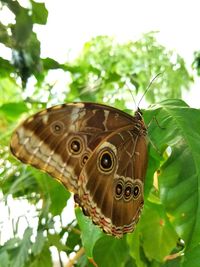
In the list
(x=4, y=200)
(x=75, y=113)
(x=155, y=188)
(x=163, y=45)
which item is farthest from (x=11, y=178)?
(x=163, y=45)

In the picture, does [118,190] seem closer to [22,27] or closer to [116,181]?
[116,181]

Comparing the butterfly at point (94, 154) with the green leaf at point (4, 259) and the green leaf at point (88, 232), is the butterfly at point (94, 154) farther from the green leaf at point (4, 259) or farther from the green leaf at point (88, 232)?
the green leaf at point (4, 259)

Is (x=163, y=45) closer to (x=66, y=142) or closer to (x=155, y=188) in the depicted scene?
(x=155, y=188)

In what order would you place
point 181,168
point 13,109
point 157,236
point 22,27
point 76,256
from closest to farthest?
point 181,168 < point 22,27 < point 157,236 < point 76,256 < point 13,109

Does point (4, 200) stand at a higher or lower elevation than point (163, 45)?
lower

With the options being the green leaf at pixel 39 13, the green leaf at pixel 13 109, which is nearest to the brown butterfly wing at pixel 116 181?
the green leaf at pixel 39 13

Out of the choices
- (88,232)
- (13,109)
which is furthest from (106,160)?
(13,109)

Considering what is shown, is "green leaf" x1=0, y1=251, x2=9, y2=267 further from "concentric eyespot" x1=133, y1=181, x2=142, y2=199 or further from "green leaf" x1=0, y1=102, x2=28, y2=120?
"concentric eyespot" x1=133, y1=181, x2=142, y2=199

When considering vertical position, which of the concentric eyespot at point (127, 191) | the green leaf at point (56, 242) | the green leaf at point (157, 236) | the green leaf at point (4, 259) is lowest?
the green leaf at point (4, 259)
